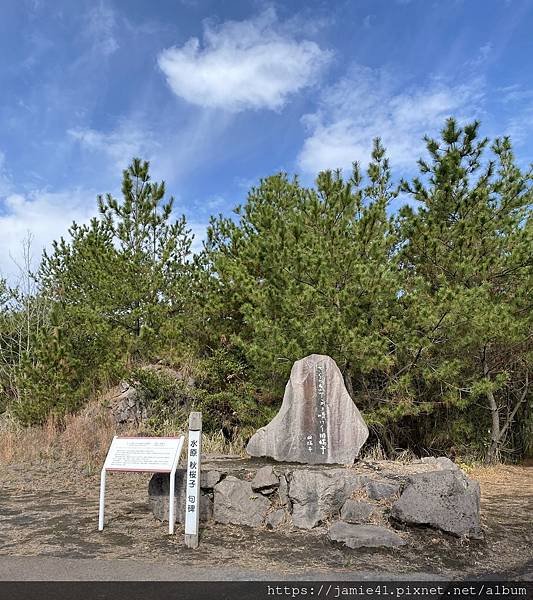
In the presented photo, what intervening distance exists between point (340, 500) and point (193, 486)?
177cm

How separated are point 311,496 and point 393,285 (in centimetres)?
402

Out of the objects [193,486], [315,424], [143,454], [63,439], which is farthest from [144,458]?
[63,439]

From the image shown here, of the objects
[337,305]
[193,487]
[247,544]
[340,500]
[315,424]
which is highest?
[337,305]

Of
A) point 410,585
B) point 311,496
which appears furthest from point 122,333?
point 410,585

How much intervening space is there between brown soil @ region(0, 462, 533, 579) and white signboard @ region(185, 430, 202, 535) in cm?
23

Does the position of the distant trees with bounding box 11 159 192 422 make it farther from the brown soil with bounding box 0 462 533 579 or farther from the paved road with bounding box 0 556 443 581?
the paved road with bounding box 0 556 443 581

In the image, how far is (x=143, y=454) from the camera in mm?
5793

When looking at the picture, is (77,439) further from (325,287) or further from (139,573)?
(139,573)

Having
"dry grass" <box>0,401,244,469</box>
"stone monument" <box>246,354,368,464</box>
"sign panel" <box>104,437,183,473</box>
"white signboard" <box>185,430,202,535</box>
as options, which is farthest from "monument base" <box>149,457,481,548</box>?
"dry grass" <box>0,401,244,469</box>

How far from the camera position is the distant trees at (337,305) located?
29.8 feet

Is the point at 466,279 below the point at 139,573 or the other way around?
the other way around

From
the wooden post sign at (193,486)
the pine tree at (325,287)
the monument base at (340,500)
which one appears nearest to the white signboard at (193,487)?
the wooden post sign at (193,486)

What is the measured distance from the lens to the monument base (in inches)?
216

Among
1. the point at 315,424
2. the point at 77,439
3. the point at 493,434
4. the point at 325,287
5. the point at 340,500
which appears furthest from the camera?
the point at 493,434
